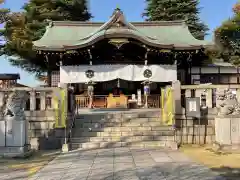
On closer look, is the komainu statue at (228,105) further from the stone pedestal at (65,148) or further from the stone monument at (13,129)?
the stone monument at (13,129)

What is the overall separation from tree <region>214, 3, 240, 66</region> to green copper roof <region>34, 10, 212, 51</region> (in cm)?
722

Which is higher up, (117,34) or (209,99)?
(117,34)

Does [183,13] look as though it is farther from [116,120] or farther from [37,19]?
[116,120]

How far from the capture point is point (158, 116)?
13531 mm

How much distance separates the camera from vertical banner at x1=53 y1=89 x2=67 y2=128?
11461mm

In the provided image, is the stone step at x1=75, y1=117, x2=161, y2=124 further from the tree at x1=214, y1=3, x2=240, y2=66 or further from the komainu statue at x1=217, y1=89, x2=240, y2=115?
the tree at x1=214, y1=3, x2=240, y2=66

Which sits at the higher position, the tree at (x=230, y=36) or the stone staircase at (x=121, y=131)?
the tree at (x=230, y=36)

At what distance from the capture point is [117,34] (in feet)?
62.0

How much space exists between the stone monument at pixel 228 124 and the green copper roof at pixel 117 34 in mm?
9306

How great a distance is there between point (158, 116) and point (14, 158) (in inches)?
257

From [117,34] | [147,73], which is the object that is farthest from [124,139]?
[147,73]

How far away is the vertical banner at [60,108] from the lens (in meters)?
11.5

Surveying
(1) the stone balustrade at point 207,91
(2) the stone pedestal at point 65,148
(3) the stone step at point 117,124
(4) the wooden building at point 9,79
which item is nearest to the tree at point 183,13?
(4) the wooden building at point 9,79

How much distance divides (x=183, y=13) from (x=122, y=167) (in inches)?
1213
